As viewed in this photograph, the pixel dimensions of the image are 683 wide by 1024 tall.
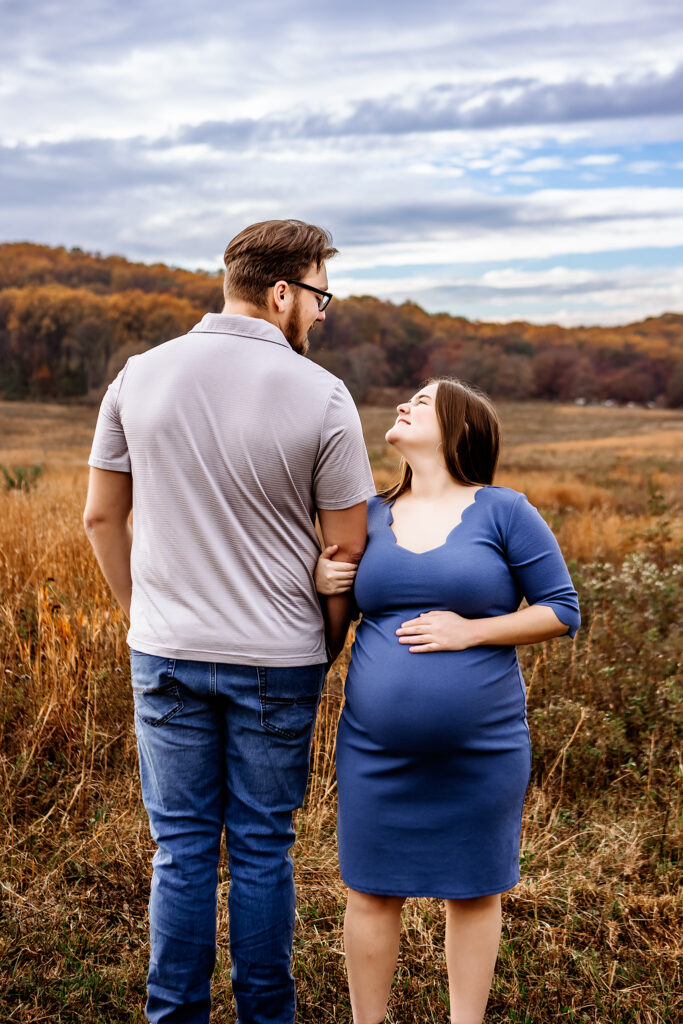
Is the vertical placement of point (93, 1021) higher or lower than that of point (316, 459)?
lower

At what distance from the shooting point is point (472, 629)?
2062 millimetres

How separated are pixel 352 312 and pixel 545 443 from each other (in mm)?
16501

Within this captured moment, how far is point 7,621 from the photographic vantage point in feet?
13.7

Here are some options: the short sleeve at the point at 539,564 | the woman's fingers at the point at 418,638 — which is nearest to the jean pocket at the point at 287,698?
the woman's fingers at the point at 418,638

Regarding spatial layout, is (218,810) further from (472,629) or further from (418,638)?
(472,629)

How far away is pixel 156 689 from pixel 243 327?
33.5 inches

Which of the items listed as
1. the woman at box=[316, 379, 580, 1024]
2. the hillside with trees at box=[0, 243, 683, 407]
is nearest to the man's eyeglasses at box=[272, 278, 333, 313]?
the woman at box=[316, 379, 580, 1024]

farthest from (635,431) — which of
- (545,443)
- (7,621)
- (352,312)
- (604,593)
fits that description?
(7,621)

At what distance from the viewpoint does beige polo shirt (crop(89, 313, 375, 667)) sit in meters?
1.94

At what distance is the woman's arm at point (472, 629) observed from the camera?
2049 millimetres

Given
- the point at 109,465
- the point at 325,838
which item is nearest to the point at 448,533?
the point at 109,465

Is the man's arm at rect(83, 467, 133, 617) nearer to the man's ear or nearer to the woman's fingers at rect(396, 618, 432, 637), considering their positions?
the man's ear

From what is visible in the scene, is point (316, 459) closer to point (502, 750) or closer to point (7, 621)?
point (502, 750)

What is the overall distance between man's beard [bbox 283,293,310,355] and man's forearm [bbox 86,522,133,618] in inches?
25.1
